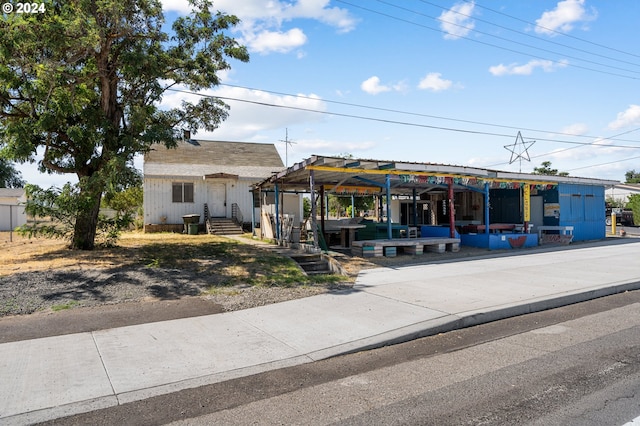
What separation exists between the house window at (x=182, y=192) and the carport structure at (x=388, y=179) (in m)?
6.96

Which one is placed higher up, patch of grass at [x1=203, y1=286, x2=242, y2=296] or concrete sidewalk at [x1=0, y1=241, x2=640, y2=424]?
patch of grass at [x1=203, y1=286, x2=242, y2=296]

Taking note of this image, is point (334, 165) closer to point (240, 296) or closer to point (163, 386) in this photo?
point (240, 296)

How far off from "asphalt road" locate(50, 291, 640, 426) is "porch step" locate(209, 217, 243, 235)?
18.3 meters

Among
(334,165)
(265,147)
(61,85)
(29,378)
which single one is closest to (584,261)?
(334,165)

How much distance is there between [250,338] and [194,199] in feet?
65.5

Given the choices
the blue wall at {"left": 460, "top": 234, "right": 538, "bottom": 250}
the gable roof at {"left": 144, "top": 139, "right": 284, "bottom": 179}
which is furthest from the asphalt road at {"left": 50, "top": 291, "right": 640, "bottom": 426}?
the gable roof at {"left": 144, "top": 139, "right": 284, "bottom": 179}

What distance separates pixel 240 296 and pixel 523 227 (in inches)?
600

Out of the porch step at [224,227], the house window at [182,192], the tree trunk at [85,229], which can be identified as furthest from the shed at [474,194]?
the house window at [182,192]

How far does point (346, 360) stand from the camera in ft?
17.5

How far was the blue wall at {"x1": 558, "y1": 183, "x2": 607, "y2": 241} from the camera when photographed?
68.5 ft

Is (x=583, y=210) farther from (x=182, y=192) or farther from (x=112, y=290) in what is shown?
(x=112, y=290)

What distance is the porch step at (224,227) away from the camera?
911 inches

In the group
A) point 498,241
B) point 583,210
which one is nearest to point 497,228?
point 498,241

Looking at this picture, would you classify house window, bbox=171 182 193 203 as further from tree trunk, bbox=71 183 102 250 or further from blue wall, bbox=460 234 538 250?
blue wall, bbox=460 234 538 250
